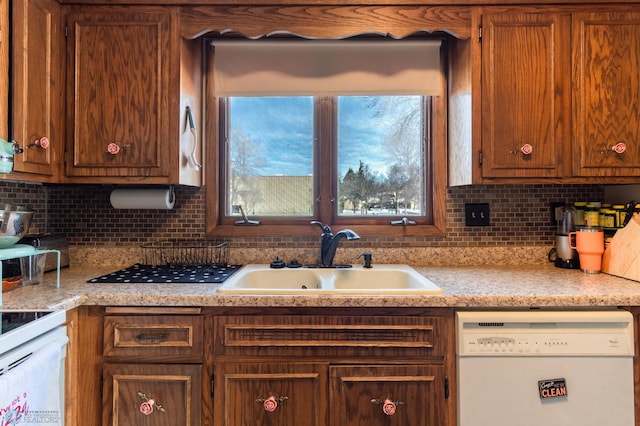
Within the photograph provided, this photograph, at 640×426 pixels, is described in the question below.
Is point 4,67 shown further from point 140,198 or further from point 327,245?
point 327,245

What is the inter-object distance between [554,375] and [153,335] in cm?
140

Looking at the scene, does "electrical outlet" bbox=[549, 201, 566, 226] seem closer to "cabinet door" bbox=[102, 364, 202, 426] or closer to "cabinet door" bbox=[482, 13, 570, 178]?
"cabinet door" bbox=[482, 13, 570, 178]

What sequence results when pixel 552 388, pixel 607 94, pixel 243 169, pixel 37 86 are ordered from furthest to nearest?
pixel 243 169, pixel 607 94, pixel 37 86, pixel 552 388

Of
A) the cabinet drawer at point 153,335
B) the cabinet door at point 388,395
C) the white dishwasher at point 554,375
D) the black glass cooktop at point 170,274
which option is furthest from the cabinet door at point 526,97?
the cabinet drawer at point 153,335

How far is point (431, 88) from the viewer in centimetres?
196

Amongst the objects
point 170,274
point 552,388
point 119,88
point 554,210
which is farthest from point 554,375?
point 119,88

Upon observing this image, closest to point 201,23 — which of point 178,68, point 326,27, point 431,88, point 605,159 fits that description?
point 178,68

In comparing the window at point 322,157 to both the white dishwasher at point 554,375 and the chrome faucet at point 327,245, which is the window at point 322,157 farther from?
the white dishwasher at point 554,375

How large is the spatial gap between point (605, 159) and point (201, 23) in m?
1.87

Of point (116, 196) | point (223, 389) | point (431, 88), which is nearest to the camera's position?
point (223, 389)

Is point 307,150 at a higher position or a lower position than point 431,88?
lower

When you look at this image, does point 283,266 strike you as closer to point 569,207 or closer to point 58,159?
point 58,159

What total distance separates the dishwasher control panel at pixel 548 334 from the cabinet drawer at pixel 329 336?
117 millimetres

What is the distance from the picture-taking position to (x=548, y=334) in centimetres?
132
